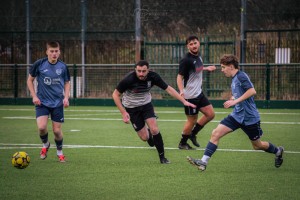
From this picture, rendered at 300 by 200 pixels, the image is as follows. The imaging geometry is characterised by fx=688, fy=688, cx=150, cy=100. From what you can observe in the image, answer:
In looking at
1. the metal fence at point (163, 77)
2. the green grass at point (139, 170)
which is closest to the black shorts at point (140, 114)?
the green grass at point (139, 170)

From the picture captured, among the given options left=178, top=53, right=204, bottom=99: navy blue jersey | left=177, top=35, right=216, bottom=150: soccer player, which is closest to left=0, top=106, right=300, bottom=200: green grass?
left=177, top=35, right=216, bottom=150: soccer player

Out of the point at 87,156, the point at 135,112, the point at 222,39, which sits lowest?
the point at 87,156

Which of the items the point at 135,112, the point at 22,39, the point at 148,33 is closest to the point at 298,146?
the point at 135,112

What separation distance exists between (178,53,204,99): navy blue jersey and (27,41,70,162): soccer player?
2.59 m

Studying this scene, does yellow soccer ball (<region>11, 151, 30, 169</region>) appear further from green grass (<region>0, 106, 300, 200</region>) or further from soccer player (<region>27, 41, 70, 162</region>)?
soccer player (<region>27, 41, 70, 162</region>)

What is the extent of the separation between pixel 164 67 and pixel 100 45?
3.76 meters

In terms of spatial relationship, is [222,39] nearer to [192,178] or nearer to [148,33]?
[148,33]

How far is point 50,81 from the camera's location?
11.8 metres

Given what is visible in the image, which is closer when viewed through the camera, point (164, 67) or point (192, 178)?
point (192, 178)

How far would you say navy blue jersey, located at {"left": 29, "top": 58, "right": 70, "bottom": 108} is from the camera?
38.6ft

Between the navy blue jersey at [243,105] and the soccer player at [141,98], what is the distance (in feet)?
4.13

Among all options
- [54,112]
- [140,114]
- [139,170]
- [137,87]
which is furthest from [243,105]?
[54,112]

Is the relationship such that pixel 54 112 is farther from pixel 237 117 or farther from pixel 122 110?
pixel 237 117

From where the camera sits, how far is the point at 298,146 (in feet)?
44.4
